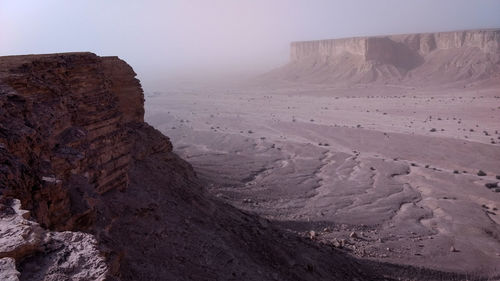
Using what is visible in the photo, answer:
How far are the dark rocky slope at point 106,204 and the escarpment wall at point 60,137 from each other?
0.05 feet

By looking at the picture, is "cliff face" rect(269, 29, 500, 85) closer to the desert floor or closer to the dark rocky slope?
the desert floor

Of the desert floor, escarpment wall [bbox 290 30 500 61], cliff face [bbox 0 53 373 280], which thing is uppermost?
escarpment wall [bbox 290 30 500 61]

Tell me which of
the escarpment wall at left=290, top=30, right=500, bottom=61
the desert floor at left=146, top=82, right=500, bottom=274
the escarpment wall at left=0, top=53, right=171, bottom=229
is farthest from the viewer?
the escarpment wall at left=290, top=30, right=500, bottom=61

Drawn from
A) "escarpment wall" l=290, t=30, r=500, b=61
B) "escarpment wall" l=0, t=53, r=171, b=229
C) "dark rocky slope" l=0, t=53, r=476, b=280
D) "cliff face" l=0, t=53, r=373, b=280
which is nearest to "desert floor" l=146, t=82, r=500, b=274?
"dark rocky slope" l=0, t=53, r=476, b=280

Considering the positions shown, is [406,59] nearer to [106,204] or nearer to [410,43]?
[410,43]

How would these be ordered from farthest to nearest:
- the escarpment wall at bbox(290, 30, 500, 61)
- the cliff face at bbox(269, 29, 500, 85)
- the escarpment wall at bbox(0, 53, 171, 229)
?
the escarpment wall at bbox(290, 30, 500, 61) < the cliff face at bbox(269, 29, 500, 85) < the escarpment wall at bbox(0, 53, 171, 229)

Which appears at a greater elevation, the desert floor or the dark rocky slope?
the dark rocky slope

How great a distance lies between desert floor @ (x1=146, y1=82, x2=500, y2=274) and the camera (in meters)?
13.4

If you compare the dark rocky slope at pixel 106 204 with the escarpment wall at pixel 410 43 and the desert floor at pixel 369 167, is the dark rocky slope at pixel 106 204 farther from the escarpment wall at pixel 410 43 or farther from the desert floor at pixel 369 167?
the escarpment wall at pixel 410 43

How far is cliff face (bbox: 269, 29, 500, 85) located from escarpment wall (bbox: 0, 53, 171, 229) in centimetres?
5035

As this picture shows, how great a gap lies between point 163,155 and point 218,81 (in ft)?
227

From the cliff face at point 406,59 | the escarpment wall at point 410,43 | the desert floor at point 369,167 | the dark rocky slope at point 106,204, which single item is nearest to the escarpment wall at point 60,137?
the dark rocky slope at point 106,204

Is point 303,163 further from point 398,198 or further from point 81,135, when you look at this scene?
point 81,135

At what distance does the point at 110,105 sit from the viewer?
789cm
